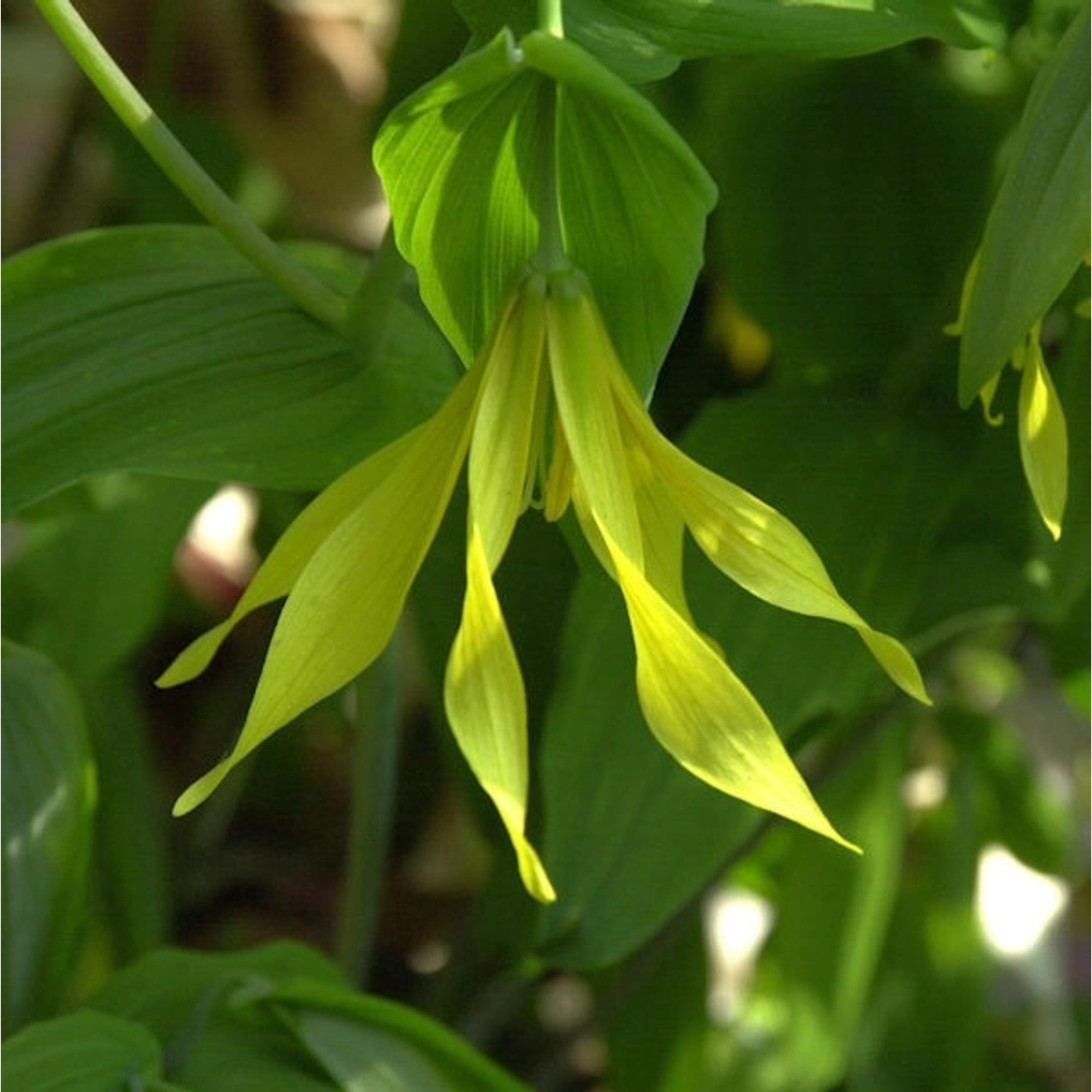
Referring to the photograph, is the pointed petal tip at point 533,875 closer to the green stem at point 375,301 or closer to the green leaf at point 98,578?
the green stem at point 375,301

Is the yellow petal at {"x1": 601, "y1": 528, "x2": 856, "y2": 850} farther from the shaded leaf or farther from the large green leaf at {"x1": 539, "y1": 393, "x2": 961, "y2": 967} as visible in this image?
the shaded leaf

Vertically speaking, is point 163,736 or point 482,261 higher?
point 482,261

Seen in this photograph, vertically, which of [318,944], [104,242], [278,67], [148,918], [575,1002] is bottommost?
[575,1002]

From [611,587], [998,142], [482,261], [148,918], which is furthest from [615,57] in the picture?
[148,918]

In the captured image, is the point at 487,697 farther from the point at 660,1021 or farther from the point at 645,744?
the point at 660,1021

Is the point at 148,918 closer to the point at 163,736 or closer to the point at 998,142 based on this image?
the point at 163,736

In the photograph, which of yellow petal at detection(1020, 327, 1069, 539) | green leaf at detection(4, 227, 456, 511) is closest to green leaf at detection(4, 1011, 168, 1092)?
green leaf at detection(4, 227, 456, 511)
